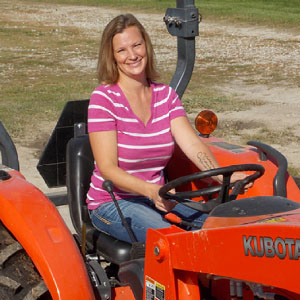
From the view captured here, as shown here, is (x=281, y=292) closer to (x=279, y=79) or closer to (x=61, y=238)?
(x=61, y=238)

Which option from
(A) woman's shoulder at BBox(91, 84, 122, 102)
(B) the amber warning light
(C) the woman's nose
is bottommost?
(B) the amber warning light

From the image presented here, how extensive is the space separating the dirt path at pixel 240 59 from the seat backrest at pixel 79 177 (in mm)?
2803

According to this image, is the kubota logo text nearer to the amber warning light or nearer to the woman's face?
the woman's face

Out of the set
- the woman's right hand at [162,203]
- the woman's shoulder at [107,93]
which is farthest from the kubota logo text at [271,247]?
the woman's shoulder at [107,93]

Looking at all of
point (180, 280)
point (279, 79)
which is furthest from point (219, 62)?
point (180, 280)

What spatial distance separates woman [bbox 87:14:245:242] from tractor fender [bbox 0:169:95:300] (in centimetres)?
40

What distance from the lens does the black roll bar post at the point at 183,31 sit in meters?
4.14

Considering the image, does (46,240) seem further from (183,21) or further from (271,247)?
(183,21)

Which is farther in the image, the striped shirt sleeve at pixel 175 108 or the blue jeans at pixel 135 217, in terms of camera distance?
the striped shirt sleeve at pixel 175 108

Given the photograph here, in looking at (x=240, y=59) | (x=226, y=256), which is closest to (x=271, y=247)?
(x=226, y=256)

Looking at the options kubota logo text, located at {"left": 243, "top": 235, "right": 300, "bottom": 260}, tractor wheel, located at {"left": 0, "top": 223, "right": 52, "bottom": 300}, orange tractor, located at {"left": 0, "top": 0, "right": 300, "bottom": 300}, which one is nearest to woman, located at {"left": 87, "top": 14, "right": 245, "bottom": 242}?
orange tractor, located at {"left": 0, "top": 0, "right": 300, "bottom": 300}

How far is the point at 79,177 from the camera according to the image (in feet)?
11.6

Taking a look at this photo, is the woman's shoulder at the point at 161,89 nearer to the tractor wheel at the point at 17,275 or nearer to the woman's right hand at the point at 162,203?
the woman's right hand at the point at 162,203

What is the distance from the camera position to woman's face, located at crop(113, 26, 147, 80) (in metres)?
3.42
